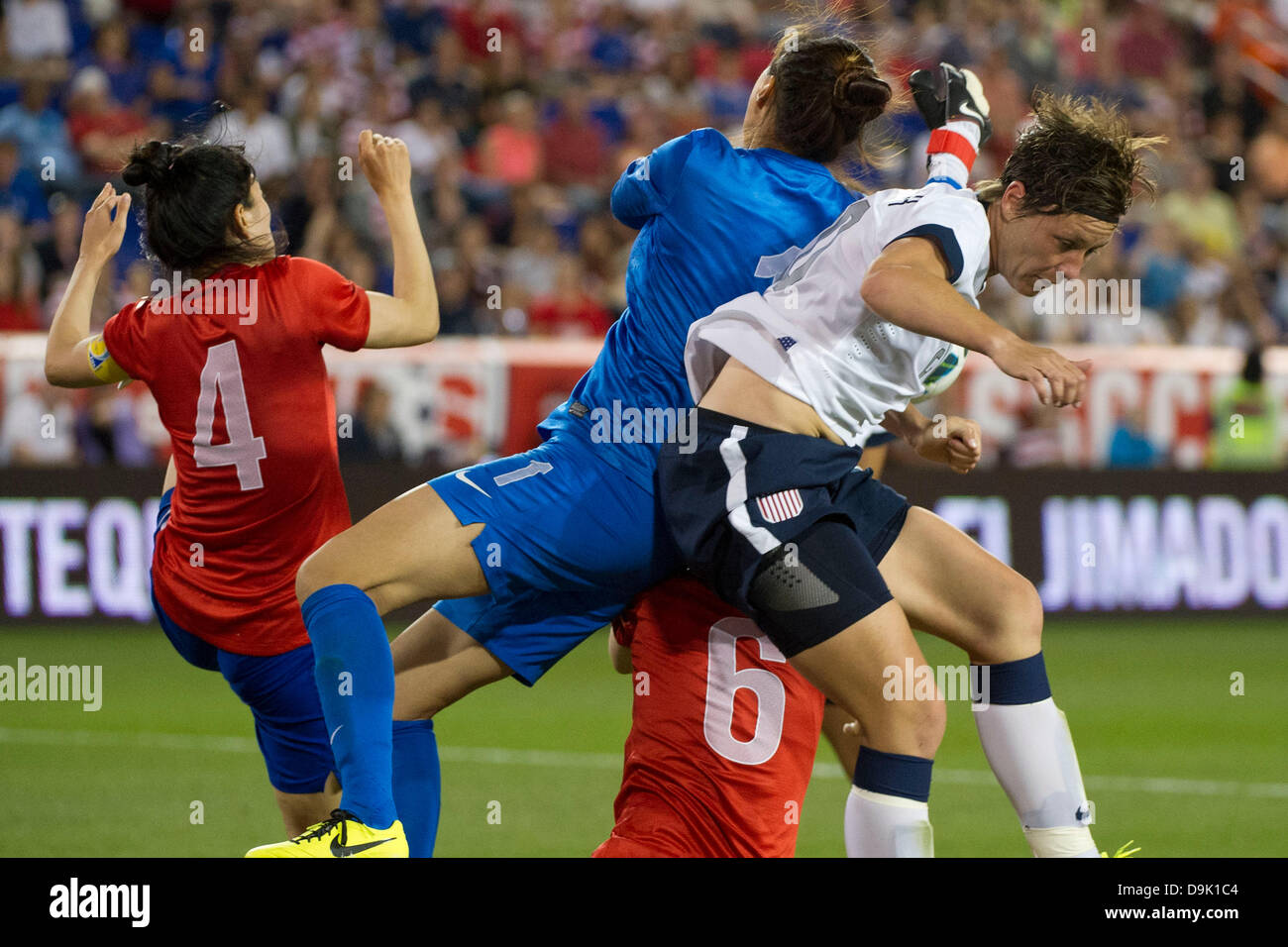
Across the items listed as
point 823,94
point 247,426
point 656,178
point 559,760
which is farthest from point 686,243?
point 559,760

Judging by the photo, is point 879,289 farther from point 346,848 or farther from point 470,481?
point 346,848

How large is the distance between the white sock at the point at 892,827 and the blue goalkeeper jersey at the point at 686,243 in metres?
A: 0.87

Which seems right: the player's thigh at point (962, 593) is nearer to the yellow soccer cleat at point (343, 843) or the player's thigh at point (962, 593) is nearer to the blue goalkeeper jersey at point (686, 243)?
the blue goalkeeper jersey at point (686, 243)

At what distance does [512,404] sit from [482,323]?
131 cm

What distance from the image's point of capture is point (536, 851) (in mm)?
4977

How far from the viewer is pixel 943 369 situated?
148 inches

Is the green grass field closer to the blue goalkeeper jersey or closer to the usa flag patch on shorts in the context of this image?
the blue goalkeeper jersey

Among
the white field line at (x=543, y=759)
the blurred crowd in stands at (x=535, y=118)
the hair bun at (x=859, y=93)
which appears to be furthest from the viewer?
the blurred crowd in stands at (x=535, y=118)

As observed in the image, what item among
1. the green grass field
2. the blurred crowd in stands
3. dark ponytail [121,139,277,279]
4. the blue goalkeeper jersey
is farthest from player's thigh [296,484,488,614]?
the blurred crowd in stands

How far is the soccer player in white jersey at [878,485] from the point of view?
3354mm

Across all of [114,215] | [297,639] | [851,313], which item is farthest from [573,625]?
[114,215]

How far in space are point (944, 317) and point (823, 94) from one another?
925mm

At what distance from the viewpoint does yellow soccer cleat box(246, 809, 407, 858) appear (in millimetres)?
3338

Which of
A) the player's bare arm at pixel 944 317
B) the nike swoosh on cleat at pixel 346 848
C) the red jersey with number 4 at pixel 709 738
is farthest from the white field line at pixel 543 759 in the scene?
the player's bare arm at pixel 944 317
